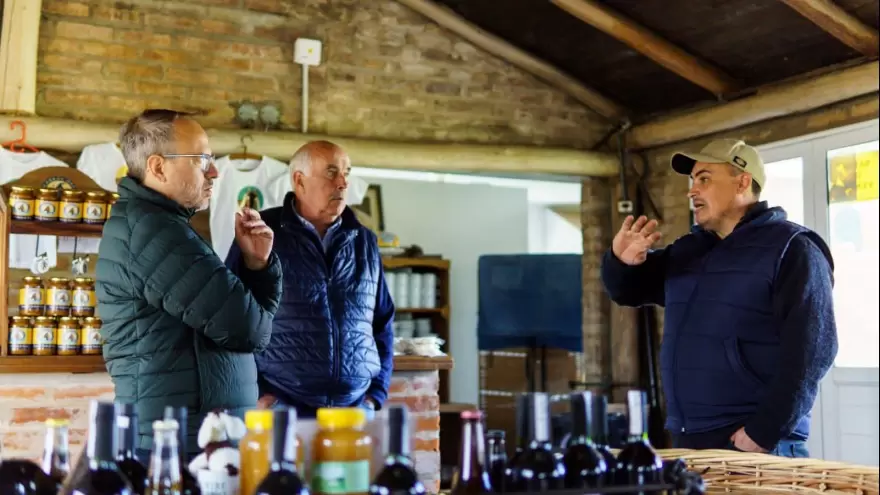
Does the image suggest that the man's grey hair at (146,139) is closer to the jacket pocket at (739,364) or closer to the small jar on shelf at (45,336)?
the jacket pocket at (739,364)

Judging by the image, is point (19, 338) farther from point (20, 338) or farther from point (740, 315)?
point (740, 315)

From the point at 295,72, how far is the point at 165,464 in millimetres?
4930

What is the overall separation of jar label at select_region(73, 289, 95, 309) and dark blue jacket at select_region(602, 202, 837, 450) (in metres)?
2.70

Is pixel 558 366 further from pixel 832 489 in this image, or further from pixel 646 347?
pixel 832 489

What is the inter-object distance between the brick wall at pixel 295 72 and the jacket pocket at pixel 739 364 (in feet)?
11.2

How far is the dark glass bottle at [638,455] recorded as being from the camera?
1543mm

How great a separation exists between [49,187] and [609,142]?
3594 mm

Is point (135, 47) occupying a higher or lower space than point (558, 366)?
higher

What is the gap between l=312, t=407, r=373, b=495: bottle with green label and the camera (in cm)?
133

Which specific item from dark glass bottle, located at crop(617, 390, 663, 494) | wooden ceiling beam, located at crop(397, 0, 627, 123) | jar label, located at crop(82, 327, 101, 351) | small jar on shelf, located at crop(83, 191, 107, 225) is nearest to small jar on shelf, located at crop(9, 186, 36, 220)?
small jar on shelf, located at crop(83, 191, 107, 225)

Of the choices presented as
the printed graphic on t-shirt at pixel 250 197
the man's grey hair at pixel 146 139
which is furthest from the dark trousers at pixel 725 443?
the printed graphic on t-shirt at pixel 250 197

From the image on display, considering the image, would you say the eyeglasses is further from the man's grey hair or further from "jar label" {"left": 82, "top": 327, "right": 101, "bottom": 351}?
"jar label" {"left": 82, "top": 327, "right": 101, "bottom": 351}

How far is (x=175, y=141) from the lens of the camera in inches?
94.3

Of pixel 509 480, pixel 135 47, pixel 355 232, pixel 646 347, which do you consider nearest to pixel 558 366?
pixel 646 347
